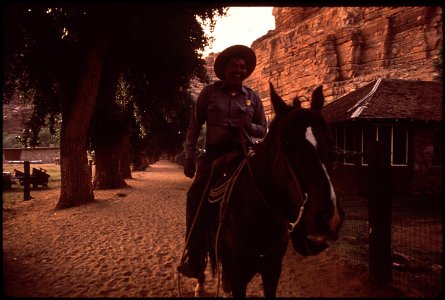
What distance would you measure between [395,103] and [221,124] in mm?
15186

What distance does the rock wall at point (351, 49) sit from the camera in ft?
113

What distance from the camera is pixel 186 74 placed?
47.0 ft

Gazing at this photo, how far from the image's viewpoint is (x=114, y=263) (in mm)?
5359

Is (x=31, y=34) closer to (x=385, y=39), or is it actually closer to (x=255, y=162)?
(x=255, y=162)

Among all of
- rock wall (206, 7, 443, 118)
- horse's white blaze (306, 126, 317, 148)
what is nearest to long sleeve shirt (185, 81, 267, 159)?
horse's white blaze (306, 126, 317, 148)

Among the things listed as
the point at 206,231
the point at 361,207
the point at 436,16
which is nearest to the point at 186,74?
the point at 361,207

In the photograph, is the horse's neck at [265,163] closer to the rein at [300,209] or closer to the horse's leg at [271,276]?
the rein at [300,209]

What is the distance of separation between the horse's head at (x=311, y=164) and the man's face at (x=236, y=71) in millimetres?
1030

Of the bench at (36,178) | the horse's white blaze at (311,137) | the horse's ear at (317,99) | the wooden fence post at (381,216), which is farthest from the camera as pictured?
the bench at (36,178)

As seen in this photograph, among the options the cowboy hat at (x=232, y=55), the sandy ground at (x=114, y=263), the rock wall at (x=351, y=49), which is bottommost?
the sandy ground at (x=114, y=263)

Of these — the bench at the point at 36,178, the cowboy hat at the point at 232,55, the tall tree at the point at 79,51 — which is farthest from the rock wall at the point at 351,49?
the bench at the point at 36,178

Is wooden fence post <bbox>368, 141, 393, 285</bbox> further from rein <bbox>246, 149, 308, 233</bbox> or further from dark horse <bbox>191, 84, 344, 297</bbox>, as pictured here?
rein <bbox>246, 149, 308, 233</bbox>

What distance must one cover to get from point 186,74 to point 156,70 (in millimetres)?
1665

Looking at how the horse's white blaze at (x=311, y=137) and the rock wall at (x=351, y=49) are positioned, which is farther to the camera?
the rock wall at (x=351, y=49)
